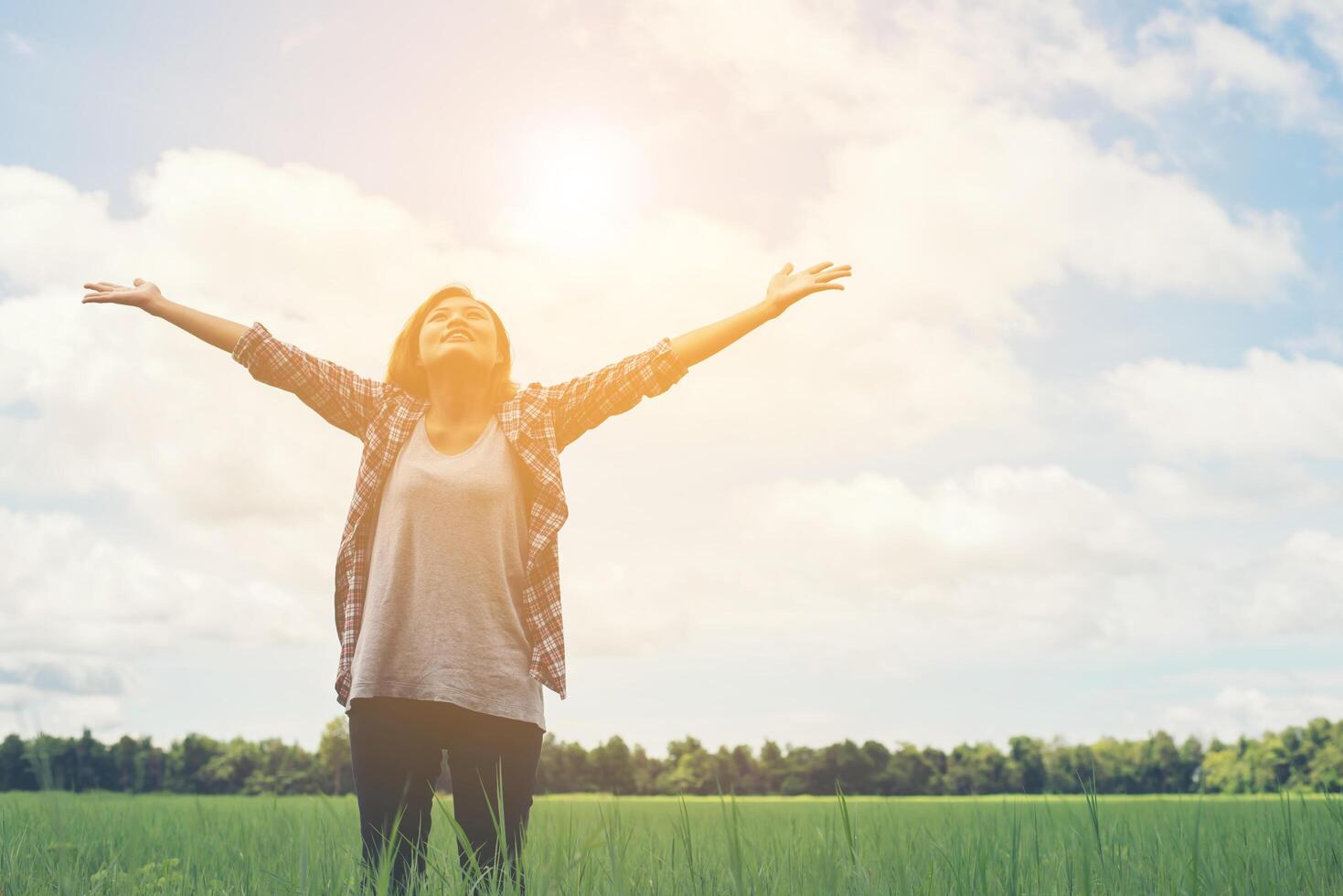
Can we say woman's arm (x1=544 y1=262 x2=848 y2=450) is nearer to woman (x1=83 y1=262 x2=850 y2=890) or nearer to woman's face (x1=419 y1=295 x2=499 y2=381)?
woman (x1=83 y1=262 x2=850 y2=890)

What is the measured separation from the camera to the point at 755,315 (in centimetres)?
436

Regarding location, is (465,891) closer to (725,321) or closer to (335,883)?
(335,883)

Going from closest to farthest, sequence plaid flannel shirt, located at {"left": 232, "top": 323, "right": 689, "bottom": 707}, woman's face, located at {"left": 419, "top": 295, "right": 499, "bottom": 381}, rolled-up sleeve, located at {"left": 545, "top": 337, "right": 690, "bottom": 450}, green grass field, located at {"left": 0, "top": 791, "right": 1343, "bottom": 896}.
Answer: green grass field, located at {"left": 0, "top": 791, "right": 1343, "bottom": 896} → plaid flannel shirt, located at {"left": 232, "top": 323, "right": 689, "bottom": 707} → woman's face, located at {"left": 419, "top": 295, "right": 499, "bottom": 381} → rolled-up sleeve, located at {"left": 545, "top": 337, "right": 690, "bottom": 450}

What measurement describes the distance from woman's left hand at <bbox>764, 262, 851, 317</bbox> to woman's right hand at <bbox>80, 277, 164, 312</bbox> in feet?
9.43

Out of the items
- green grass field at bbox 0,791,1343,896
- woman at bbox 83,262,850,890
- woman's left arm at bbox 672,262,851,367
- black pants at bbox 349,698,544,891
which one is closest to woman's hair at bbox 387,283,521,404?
woman at bbox 83,262,850,890

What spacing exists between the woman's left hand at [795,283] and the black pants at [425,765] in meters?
2.12

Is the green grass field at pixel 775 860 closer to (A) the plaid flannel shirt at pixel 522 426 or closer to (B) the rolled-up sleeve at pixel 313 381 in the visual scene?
(A) the plaid flannel shirt at pixel 522 426

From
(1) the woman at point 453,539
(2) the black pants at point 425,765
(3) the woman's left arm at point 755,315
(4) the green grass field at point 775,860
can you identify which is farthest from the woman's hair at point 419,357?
(4) the green grass field at point 775,860

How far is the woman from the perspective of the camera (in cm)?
357

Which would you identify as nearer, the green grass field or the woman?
the green grass field

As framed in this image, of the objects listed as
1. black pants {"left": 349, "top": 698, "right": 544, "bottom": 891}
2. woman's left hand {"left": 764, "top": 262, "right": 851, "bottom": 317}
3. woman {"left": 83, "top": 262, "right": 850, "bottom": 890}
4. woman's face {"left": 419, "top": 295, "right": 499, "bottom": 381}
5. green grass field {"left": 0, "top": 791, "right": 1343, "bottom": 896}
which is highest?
woman's left hand {"left": 764, "top": 262, "right": 851, "bottom": 317}

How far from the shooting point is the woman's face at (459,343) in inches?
159

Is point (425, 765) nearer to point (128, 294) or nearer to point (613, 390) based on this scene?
point (613, 390)

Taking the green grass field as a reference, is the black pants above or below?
above
